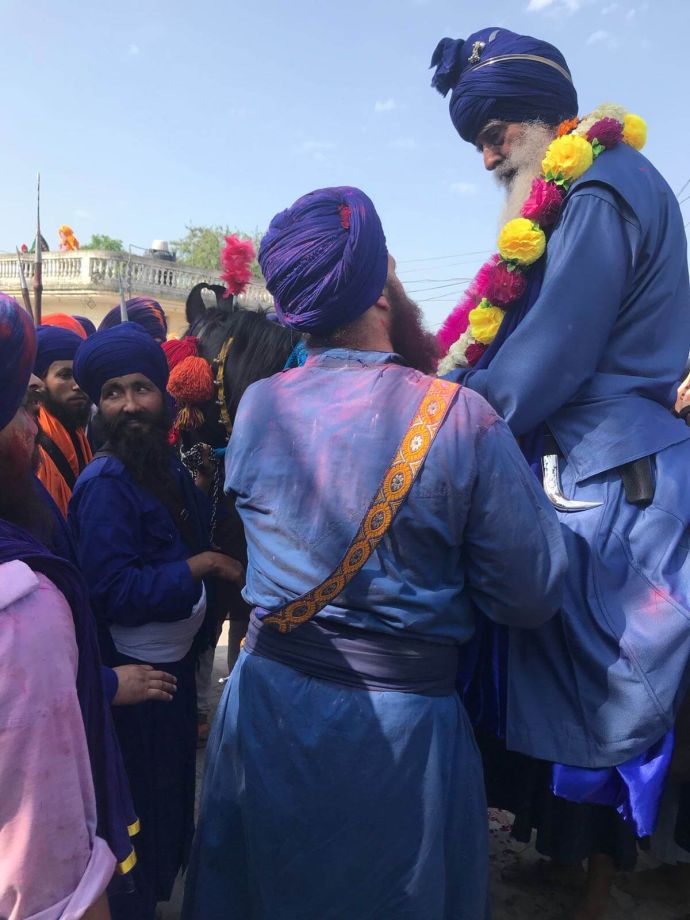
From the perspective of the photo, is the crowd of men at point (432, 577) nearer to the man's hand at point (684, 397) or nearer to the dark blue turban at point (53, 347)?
the man's hand at point (684, 397)

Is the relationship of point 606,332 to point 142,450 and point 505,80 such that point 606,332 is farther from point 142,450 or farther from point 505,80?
point 142,450

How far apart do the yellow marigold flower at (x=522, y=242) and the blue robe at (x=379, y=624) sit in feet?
1.99

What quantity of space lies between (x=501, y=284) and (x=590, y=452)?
0.53 metres

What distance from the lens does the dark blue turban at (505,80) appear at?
2236 mm

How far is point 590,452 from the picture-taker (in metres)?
1.97

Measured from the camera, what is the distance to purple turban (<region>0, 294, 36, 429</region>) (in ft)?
3.80

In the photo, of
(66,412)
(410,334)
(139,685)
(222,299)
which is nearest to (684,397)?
(410,334)

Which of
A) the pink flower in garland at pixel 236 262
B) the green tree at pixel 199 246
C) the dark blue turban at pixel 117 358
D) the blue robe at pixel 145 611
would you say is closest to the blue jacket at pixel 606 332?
the blue robe at pixel 145 611

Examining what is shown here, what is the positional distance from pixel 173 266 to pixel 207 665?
19.6m

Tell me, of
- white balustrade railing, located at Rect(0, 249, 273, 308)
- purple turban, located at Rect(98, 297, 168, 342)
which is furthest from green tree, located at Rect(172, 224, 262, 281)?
purple turban, located at Rect(98, 297, 168, 342)

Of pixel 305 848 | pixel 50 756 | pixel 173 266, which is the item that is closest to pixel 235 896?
pixel 305 848

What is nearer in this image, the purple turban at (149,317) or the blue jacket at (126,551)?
the blue jacket at (126,551)

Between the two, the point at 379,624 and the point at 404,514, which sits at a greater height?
the point at 404,514

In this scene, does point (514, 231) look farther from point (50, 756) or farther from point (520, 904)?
point (520, 904)
